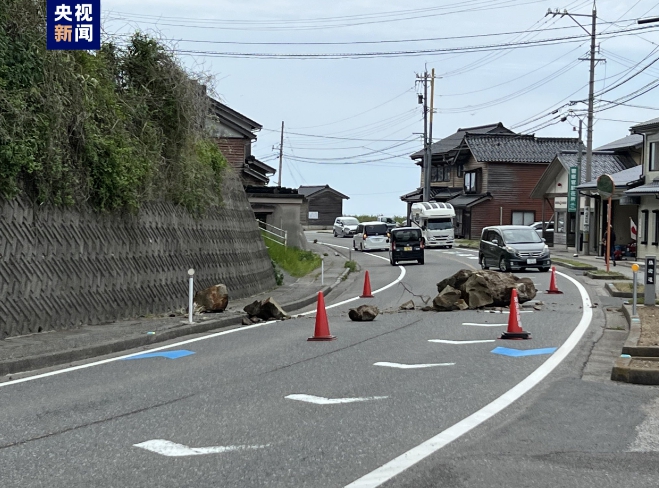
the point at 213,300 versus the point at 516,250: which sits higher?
the point at 516,250

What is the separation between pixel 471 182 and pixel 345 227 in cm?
1340

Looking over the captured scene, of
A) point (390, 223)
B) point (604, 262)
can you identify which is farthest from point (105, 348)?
point (390, 223)

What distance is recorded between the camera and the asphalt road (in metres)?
5.78

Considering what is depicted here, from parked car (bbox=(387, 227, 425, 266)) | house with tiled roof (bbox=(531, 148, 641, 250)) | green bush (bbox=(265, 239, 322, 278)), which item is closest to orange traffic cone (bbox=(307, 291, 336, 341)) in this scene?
green bush (bbox=(265, 239, 322, 278))

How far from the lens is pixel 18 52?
13977 mm

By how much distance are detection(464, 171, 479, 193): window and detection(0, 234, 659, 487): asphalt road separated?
206 ft

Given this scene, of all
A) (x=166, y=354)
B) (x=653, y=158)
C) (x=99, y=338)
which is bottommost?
(x=166, y=354)

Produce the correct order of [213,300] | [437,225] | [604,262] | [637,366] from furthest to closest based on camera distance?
1. [437,225]
2. [604,262]
3. [213,300]
4. [637,366]

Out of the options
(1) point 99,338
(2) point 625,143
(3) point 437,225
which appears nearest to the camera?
(1) point 99,338

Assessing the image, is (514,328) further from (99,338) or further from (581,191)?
(581,191)

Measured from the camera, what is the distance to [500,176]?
72688 mm

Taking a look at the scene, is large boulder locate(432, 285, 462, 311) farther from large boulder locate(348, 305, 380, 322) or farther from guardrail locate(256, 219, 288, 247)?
guardrail locate(256, 219, 288, 247)

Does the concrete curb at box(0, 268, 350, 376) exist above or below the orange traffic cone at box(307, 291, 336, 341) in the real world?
below

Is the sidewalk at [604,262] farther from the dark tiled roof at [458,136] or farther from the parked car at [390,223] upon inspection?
the dark tiled roof at [458,136]
